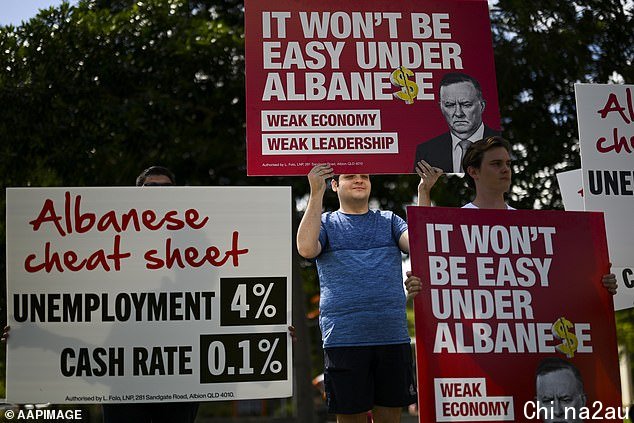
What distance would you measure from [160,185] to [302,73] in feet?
3.20

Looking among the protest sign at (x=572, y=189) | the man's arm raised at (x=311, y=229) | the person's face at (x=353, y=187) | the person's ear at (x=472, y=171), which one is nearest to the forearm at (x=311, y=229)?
the man's arm raised at (x=311, y=229)

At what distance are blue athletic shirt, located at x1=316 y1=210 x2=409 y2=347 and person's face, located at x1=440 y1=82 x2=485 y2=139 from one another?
0.66 metres

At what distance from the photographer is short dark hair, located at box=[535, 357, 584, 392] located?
423 cm

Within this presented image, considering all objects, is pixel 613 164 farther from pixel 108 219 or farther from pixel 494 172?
pixel 108 219

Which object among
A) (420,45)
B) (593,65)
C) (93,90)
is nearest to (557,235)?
(420,45)

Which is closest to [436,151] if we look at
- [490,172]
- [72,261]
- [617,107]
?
A: [490,172]

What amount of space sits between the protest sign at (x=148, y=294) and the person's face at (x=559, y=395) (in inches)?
53.8

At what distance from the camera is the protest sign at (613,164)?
5.14 m

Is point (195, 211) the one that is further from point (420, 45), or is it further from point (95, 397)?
point (420, 45)

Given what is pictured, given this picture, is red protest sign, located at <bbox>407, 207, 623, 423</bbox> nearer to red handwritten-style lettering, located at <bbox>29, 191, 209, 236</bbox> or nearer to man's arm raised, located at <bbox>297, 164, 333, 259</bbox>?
man's arm raised, located at <bbox>297, 164, 333, 259</bbox>

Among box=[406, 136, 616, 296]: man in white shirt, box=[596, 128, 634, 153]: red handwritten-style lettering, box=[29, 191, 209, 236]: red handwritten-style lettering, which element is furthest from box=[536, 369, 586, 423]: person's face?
box=[29, 191, 209, 236]: red handwritten-style lettering

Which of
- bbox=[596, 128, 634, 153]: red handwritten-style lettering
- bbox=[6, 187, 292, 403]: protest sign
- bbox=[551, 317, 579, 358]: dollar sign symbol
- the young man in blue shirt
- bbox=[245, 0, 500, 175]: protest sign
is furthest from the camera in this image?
bbox=[596, 128, 634, 153]: red handwritten-style lettering

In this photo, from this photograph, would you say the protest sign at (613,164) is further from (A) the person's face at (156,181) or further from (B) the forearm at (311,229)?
(A) the person's face at (156,181)

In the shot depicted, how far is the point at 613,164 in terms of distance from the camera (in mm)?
5273
